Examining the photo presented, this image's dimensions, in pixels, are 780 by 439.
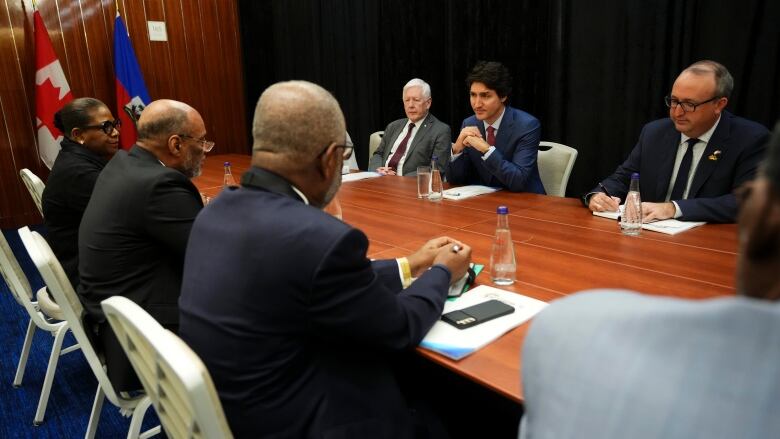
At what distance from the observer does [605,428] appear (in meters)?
0.56

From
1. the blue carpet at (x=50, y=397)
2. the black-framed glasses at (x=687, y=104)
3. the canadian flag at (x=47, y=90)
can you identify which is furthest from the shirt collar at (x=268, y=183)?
the canadian flag at (x=47, y=90)

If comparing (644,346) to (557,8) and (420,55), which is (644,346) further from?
(420,55)

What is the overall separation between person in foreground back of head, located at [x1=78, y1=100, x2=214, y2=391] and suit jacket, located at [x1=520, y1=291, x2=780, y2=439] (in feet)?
4.85

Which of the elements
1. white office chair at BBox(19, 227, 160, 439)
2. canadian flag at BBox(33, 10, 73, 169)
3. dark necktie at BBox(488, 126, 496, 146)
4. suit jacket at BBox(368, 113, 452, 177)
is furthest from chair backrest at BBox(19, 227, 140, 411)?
canadian flag at BBox(33, 10, 73, 169)

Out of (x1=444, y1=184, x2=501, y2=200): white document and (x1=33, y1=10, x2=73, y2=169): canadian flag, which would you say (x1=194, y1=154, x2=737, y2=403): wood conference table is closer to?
(x1=444, y1=184, x2=501, y2=200): white document

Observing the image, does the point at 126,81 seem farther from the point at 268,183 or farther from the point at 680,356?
the point at 680,356

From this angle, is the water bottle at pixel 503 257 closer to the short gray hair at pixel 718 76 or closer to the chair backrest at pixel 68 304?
the chair backrest at pixel 68 304

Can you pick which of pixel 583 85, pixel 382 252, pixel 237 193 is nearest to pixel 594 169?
pixel 583 85

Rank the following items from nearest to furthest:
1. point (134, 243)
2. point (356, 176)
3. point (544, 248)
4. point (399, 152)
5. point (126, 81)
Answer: point (134, 243) → point (544, 248) → point (356, 176) → point (399, 152) → point (126, 81)

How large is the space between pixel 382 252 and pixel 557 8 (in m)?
3.20

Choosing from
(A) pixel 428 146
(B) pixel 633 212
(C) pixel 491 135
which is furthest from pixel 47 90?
(B) pixel 633 212

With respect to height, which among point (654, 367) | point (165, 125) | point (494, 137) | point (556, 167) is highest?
point (165, 125)

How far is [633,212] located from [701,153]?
686mm

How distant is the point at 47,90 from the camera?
17.6 feet
